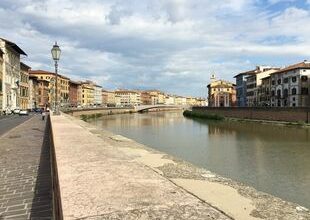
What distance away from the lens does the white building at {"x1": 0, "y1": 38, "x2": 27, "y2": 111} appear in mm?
72438

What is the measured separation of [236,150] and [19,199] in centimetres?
2295

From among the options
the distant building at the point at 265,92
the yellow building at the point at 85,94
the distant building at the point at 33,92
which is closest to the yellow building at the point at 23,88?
the distant building at the point at 33,92

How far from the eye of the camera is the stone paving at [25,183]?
292 inches

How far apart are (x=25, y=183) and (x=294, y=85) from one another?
8166cm

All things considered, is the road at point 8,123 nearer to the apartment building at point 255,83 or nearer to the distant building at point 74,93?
the apartment building at point 255,83

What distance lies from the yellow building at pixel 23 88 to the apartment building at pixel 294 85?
57.9m

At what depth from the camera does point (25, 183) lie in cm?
1005

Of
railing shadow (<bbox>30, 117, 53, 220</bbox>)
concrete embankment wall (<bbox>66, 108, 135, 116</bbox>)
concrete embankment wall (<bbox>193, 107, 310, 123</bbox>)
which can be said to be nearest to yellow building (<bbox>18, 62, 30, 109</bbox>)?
concrete embankment wall (<bbox>66, 108, 135, 116</bbox>)

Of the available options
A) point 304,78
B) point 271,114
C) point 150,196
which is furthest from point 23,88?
point 150,196

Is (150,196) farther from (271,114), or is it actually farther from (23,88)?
(23,88)

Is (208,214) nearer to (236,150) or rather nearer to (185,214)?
(185,214)

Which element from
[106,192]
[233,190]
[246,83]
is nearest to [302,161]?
[233,190]

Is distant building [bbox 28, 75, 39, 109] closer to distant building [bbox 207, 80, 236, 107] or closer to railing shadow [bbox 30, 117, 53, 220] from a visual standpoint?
distant building [bbox 207, 80, 236, 107]

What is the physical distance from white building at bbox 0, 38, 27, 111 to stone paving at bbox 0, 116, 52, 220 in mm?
57641
